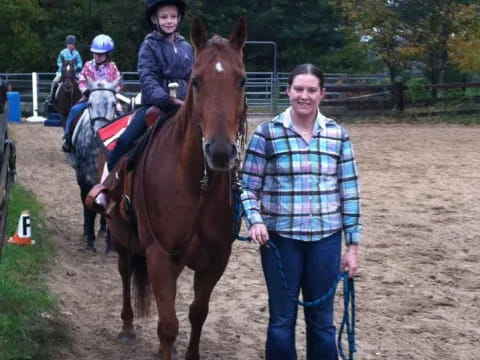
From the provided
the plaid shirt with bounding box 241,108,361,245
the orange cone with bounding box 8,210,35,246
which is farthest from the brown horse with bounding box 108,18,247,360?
the orange cone with bounding box 8,210,35,246

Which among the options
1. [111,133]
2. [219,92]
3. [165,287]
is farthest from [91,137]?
[219,92]

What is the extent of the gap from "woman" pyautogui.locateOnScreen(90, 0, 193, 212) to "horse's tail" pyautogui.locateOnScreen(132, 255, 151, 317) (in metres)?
1.05

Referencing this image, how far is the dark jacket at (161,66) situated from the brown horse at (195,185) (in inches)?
10.0

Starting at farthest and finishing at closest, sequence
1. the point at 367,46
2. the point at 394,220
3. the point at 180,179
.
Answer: the point at 367,46 < the point at 394,220 < the point at 180,179

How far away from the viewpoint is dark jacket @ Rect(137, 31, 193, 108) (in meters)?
5.50

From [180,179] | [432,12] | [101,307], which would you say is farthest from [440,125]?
[180,179]

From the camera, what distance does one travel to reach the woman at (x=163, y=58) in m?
5.51

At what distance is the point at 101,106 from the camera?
8531 millimetres

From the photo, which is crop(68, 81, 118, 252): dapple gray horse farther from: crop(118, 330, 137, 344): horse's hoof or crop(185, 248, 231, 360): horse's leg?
crop(185, 248, 231, 360): horse's leg

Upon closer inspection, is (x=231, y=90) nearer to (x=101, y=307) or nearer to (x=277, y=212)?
(x=277, y=212)

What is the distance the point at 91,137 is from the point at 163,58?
347cm

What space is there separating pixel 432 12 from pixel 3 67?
17.3 metres

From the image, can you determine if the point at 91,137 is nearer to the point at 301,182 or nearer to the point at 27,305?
the point at 27,305

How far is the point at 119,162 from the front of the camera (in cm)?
600
